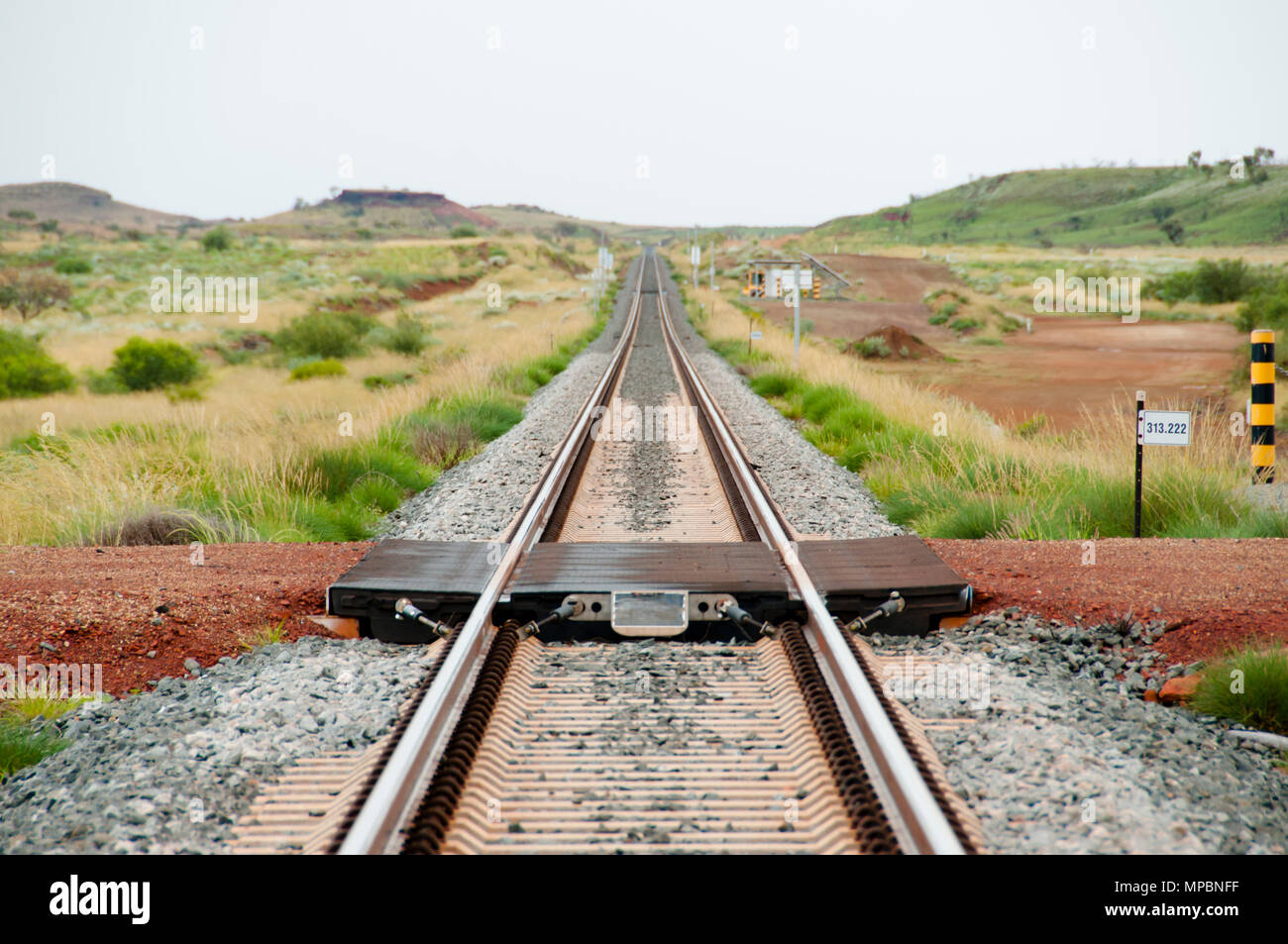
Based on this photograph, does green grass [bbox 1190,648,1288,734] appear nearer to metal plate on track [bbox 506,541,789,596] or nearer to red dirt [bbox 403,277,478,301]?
metal plate on track [bbox 506,541,789,596]

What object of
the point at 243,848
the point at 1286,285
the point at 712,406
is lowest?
the point at 243,848

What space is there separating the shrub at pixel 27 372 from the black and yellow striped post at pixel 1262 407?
24.6 m

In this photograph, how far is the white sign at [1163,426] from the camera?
6809mm

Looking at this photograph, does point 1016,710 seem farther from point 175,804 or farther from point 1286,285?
point 1286,285

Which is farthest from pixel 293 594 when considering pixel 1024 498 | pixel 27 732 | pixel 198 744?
pixel 1024 498

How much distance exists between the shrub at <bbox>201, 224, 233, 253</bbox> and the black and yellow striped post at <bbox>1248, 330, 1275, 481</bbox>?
278ft

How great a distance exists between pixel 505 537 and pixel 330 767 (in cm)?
320

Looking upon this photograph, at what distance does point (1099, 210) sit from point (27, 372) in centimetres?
13937

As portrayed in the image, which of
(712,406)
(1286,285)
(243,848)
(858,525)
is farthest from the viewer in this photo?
(1286,285)

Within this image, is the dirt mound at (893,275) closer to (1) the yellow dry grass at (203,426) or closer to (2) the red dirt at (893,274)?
(2) the red dirt at (893,274)

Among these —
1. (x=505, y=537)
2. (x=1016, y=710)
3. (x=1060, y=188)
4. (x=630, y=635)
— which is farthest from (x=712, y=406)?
(x=1060, y=188)

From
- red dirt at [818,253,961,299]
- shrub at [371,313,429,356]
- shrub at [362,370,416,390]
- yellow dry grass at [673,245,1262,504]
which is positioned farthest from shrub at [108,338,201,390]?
red dirt at [818,253,961,299]
